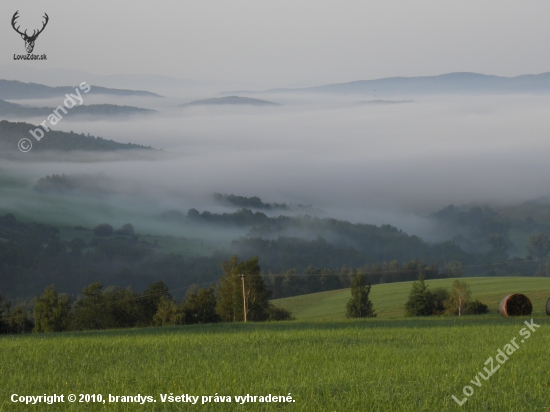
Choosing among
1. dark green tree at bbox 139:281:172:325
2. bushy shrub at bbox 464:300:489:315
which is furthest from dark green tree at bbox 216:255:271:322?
bushy shrub at bbox 464:300:489:315

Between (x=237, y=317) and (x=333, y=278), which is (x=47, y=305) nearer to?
(x=237, y=317)

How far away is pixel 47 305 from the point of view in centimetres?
6956

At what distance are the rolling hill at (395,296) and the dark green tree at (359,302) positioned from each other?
1.72m

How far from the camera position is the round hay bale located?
44.6m

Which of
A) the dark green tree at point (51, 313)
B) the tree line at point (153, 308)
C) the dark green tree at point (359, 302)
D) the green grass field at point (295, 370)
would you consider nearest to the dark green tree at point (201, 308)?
the tree line at point (153, 308)

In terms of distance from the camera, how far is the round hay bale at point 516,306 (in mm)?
44625

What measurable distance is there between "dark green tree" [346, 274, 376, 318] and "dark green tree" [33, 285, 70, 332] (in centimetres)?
3818

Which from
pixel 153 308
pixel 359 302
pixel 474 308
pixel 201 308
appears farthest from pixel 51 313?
pixel 474 308

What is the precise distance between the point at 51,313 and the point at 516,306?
1878 inches

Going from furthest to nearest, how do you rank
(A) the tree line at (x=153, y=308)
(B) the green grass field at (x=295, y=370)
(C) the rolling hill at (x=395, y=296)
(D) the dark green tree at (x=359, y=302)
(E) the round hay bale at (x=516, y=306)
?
(D) the dark green tree at (x=359, y=302), (C) the rolling hill at (x=395, y=296), (A) the tree line at (x=153, y=308), (E) the round hay bale at (x=516, y=306), (B) the green grass field at (x=295, y=370)

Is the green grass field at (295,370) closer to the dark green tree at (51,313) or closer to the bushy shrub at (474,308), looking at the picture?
the bushy shrub at (474,308)

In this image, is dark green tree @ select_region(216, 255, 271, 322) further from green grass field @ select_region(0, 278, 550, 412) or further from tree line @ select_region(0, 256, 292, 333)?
green grass field @ select_region(0, 278, 550, 412)

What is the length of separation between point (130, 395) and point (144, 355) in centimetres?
710

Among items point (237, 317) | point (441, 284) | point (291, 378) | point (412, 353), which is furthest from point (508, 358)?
point (441, 284)
